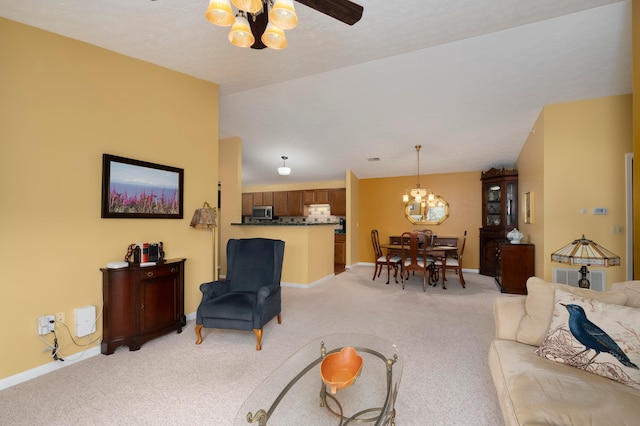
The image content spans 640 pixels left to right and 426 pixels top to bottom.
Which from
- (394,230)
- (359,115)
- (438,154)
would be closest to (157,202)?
(359,115)

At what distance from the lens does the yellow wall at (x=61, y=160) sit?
2.06 metres

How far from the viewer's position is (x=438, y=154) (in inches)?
228

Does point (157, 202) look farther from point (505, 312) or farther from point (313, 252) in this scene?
point (505, 312)

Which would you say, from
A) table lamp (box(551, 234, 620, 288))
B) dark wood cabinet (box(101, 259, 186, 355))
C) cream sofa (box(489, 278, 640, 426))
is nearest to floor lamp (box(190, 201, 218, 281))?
dark wood cabinet (box(101, 259, 186, 355))

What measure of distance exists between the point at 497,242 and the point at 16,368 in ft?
22.7

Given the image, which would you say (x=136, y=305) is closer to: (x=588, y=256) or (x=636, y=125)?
(x=588, y=256)

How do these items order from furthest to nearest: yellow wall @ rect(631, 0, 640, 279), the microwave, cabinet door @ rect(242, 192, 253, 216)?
cabinet door @ rect(242, 192, 253, 216) < the microwave < yellow wall @ rect(631, 0, 640, 279)

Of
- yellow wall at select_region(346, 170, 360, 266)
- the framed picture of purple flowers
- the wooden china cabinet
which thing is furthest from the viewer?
yellow wall at select_region(346, 170, 360, 266)

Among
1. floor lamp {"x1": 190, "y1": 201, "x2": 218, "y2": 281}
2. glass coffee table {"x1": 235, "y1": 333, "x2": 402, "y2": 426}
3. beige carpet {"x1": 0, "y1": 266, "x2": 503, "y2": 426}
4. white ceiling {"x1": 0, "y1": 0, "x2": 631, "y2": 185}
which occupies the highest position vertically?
white ceiling {"x1": 0, "y1": 0, "x2": 631, "y2": 185}

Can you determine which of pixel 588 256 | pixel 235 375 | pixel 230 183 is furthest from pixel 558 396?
pixel 230 183

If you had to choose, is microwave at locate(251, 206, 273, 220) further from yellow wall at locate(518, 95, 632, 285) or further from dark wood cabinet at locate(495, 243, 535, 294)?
yellow wall at locate(518, 95, 632, 285)

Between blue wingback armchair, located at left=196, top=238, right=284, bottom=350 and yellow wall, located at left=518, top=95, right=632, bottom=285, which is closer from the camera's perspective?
blue wingback armchair, located at left=196, top=238, right=284, bottom=350

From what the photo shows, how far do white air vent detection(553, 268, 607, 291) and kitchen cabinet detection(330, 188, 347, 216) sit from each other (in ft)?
14.8

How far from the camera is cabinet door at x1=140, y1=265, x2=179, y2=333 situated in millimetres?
2588
